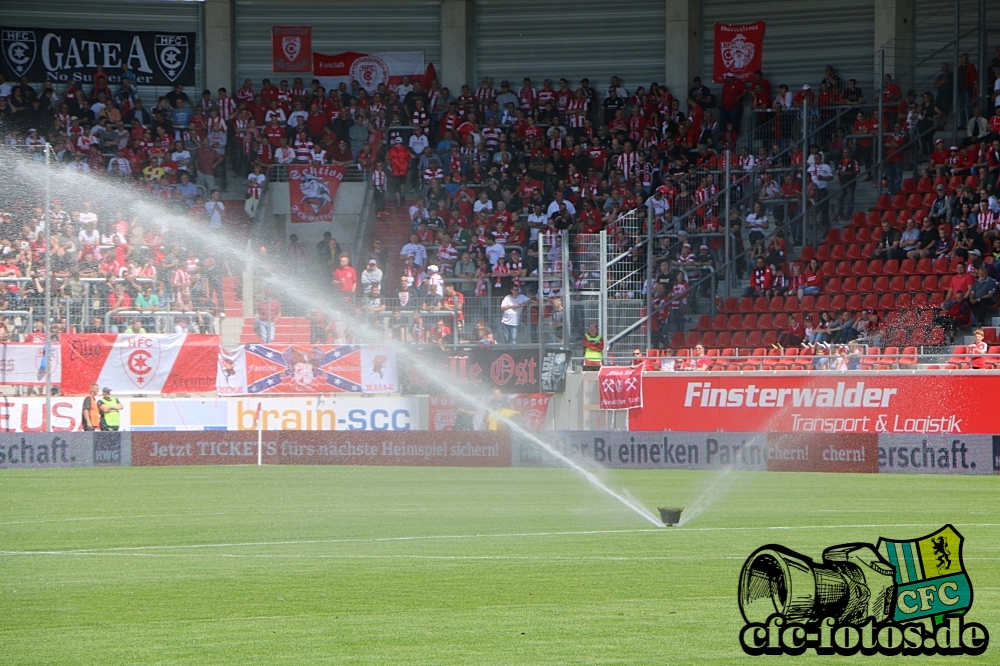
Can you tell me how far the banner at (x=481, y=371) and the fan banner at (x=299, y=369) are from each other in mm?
874

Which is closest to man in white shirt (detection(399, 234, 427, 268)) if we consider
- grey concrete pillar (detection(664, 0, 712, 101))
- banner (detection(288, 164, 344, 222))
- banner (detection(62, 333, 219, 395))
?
banner (detection(288, 164, 344, 222))

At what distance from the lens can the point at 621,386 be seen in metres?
31.1

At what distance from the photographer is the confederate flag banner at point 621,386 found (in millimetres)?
31016

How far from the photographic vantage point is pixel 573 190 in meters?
38.2

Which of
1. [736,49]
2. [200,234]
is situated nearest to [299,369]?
[200,234]

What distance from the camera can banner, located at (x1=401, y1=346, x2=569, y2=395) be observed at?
32219 millimetres

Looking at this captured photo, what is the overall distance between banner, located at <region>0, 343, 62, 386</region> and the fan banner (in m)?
3.88

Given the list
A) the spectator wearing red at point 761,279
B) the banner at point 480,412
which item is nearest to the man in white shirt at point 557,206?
the spectator wearing red at point 761,279

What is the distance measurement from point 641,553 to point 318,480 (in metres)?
12.2

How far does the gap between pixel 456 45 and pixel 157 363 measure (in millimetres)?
17450

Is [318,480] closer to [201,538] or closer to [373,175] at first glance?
[201,538]

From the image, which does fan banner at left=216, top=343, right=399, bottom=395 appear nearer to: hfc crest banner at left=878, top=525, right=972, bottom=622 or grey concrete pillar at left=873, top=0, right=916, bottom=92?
grey concrete pillar at left=873, top=0, right=916, bottom=92

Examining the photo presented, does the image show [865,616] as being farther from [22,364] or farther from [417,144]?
[417,144]

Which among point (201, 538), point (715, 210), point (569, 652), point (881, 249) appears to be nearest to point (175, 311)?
point (715, 210)
